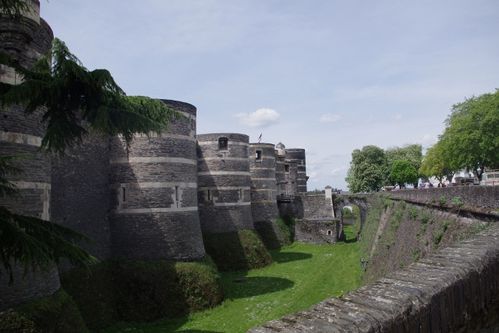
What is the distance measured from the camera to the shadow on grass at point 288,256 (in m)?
30.8

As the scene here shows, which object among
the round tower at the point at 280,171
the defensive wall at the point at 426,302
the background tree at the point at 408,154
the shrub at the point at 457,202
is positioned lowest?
the defensive wall at the point at 426,302

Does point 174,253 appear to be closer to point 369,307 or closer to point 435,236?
point 435,236

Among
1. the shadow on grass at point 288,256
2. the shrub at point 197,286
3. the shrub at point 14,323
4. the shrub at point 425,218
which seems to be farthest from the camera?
the shadow on grass at point 288,256

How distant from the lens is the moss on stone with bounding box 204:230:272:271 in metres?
26.5

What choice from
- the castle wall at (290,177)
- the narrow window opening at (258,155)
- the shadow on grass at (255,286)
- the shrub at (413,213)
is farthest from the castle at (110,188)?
the castle wall at (290,177)

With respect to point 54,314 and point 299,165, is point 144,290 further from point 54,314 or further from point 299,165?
point 299,165

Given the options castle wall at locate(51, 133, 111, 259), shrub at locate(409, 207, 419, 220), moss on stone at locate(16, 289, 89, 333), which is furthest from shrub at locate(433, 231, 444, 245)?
castle wall at locate(51, 133, 111, 259)

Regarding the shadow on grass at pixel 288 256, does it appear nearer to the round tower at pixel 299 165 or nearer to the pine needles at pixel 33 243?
the round tower at pixel 299 165

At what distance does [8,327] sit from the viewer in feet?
29.0

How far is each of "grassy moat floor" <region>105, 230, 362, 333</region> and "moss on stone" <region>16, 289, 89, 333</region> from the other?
4880 mm

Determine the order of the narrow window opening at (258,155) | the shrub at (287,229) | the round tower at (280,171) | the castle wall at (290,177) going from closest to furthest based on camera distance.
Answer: the narrow window opening at (258,155)
the shrub at (287,229)
the round tower at (280,171)
the castle wall at (290,177)

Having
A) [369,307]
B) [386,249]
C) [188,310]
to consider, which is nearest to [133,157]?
[188,310]

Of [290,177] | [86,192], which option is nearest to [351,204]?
[290,177]

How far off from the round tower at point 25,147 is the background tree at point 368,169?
63.6m
